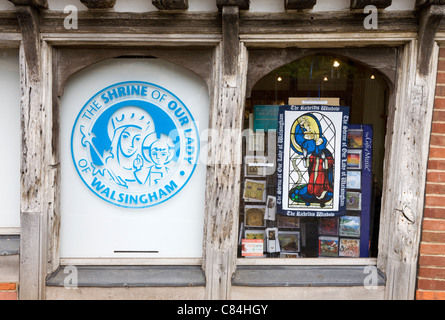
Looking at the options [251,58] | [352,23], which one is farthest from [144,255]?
[352,23]

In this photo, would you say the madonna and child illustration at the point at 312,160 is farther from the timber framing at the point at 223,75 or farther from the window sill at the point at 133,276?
the window sill at the point at 133,276

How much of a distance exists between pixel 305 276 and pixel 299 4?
2.19 metres

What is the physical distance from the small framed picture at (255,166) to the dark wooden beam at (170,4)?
1.35 m

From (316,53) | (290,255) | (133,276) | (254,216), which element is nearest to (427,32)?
(316,53)

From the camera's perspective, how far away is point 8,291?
2.91 m

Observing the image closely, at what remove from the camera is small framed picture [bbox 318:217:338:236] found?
10.5 feet

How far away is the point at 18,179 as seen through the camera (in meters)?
3.06

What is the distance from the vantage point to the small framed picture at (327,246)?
3189 millimetres

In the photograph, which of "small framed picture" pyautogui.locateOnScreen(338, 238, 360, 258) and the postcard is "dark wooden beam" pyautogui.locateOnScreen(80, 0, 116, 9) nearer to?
the postcard

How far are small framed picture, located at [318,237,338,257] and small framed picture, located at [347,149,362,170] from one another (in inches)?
26.8

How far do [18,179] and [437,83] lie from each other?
3.60 meters

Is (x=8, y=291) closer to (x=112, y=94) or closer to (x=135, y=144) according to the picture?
(x=135, y=144)

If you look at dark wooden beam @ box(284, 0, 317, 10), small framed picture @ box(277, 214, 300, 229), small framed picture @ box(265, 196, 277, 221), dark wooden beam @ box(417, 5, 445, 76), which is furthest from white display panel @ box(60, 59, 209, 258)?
dark wooden beam @ box(417, 5, 445, 76)

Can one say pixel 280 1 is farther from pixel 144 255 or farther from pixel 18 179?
pixel 18 179
